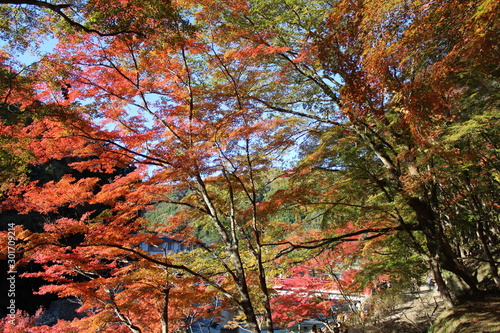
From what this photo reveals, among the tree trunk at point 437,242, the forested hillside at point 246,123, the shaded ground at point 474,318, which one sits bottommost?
the shaded ground at point 474,318

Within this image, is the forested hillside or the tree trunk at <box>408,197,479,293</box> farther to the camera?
the tree trunk at <box>408,197,479,293</box>

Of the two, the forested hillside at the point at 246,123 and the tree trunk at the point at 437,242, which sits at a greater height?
the forested hillside at the point at 246,123

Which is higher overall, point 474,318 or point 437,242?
point 437,242

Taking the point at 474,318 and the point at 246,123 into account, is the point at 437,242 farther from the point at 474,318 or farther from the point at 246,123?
the point at 246,123

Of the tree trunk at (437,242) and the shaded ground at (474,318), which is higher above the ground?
the tree trunk at (437,242)

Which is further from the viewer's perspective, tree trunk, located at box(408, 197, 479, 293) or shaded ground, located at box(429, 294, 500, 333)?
tree trunk, located at box(408, 197, 479, 293)

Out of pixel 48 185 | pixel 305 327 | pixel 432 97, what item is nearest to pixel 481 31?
pixel 432 97

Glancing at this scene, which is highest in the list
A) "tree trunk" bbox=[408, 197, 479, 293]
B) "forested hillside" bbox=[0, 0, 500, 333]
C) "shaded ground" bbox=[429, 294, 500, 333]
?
"forested hillside" bbox=[0, 0, 500, 333]

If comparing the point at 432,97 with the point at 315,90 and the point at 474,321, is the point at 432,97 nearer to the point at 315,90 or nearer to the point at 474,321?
the point at 315,90

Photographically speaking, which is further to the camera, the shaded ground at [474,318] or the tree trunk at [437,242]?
the tree trunk at [437,242]

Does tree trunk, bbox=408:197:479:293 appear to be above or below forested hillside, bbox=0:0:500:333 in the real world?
below

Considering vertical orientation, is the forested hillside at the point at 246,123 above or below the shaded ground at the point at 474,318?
above

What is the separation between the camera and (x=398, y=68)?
5520 millimetres

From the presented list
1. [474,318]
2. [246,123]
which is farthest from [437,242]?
[246,123]
